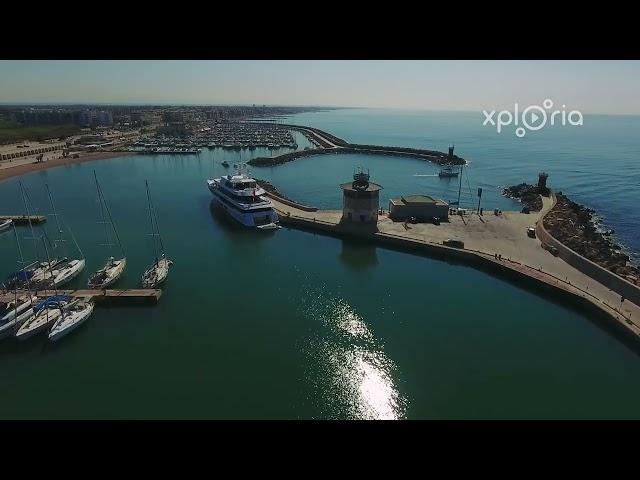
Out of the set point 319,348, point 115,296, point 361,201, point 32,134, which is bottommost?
point 319,348

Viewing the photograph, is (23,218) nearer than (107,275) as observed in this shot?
No

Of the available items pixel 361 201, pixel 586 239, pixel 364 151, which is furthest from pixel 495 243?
pixel 364 151

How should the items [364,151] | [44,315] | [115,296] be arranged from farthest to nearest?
1. [364,151]
2. [115,296]
3. [44,315]

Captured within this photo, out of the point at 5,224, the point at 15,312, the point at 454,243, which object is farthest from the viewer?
the point at 5,224

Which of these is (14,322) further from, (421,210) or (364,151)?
(364,151)

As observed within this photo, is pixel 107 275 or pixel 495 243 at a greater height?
pixel 107 275
